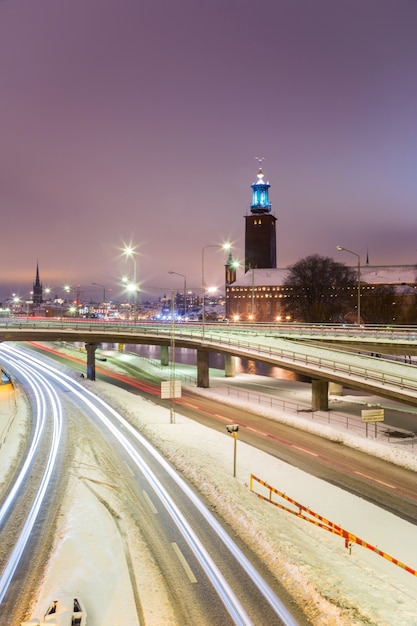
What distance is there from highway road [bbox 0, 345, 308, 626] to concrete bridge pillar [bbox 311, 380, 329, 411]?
17.8 m

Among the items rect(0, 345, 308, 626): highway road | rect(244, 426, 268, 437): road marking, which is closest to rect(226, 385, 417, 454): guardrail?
rect(244, 426, 268, 437): road marking

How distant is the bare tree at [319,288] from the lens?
273ft

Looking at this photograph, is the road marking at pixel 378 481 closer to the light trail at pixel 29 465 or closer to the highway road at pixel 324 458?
the highway road at pixel 324 458

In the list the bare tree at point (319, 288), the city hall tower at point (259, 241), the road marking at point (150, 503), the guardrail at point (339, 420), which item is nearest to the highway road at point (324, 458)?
the guardrail at point (339, 420)

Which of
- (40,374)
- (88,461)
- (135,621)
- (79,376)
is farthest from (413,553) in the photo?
(40,374)

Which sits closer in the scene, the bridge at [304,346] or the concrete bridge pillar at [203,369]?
the bridge at [304,346]

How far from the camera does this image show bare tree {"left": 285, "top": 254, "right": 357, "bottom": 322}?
8331 centimetres

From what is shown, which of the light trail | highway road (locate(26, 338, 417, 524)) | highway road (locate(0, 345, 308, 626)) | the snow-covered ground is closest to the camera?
the snow-covered ground

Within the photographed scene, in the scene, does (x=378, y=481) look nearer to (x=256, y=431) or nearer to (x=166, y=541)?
(x=256, y=431)

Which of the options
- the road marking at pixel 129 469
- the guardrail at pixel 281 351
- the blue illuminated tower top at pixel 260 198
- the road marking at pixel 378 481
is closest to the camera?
the road marking at pixel 378 481

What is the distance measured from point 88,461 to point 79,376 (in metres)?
35.7

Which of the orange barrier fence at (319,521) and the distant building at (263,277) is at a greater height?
the distant building at (263,277)

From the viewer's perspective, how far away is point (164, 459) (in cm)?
2334

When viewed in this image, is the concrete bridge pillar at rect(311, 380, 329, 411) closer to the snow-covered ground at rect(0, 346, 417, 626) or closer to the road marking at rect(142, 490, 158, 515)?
the snow-covered ground at rect(0, 346, 417, 626)
